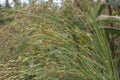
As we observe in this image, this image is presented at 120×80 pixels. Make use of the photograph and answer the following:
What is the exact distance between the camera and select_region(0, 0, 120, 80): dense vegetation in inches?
40.1

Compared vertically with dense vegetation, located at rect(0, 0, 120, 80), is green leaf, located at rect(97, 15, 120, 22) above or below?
above

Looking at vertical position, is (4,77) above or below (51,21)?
below

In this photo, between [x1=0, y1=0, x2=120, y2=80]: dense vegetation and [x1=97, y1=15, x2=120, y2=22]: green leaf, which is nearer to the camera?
[x1=0, y1=0, x2=120, y2=80]: dense vegetation

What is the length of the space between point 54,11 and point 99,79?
1.11 ft

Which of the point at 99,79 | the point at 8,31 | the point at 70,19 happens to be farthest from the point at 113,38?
the point at 8,31

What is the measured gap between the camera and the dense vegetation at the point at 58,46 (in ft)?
3.34

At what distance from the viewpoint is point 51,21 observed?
44.8 inches

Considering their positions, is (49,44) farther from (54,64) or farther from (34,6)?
(34,6)

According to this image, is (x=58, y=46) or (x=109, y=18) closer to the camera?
(x=58, y=46)

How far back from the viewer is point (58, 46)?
1.06 metres

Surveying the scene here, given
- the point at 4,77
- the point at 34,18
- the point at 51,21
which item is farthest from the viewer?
the point at 34,18

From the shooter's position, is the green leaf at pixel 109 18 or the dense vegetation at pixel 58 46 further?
the green leaf at pixel 109 18

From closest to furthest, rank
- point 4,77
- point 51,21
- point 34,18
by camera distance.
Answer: point 4,77
point 51,21
point 34,18

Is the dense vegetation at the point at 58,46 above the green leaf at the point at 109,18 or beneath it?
beneath
